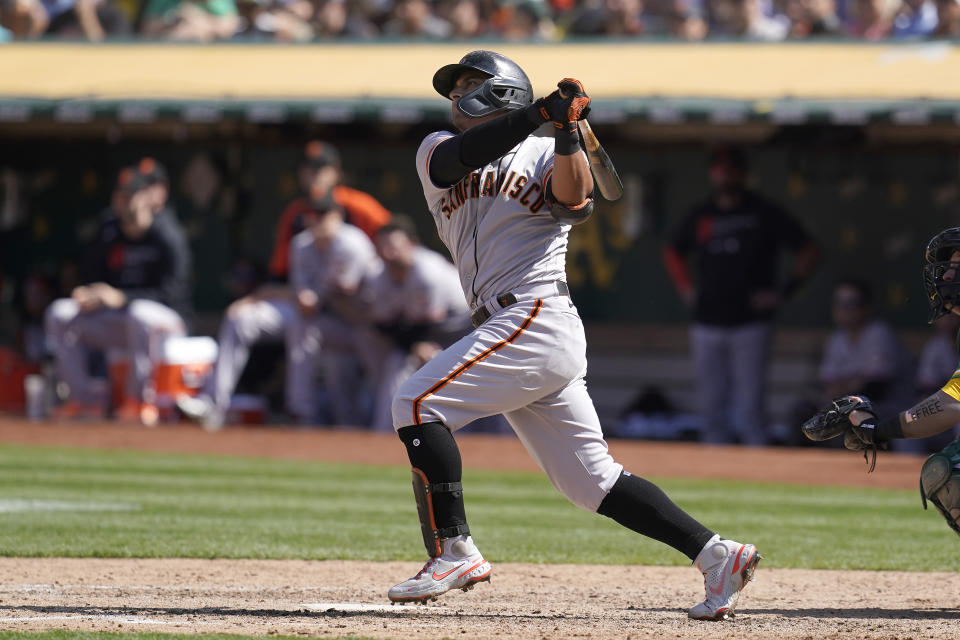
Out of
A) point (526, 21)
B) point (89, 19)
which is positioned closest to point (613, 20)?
point (526, 21)

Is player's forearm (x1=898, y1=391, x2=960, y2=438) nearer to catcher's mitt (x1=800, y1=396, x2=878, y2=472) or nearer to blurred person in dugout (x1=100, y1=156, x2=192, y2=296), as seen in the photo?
catcher's mitt (x1=800, y1=396, x2=878, y2=472)

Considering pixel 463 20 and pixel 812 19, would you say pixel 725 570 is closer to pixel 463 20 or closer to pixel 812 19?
pixel 812 19

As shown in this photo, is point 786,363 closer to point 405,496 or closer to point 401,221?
point 401,221

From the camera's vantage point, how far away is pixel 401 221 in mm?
10758

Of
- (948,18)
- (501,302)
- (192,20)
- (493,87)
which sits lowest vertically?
(501,302)

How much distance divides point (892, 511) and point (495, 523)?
83.3 inches

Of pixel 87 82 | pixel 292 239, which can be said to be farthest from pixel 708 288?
pixel 87 82

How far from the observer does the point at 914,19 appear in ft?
38.7

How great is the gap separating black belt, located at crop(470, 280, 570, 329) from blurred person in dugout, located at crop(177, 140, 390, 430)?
6.58 meters

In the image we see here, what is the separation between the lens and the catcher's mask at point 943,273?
4406 millimetres

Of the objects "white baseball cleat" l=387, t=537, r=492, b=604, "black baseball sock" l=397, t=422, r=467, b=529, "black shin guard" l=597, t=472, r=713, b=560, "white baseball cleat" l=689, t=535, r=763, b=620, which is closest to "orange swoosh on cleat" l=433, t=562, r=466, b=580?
"white baseball cleat" l=387, t=537, r=492, b=604

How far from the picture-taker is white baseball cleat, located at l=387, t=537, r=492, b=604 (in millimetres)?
4309

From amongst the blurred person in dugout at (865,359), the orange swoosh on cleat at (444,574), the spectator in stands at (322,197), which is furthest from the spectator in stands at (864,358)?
the orange swoosh on cleat at (444,574)

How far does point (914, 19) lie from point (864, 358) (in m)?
→ 2.89
